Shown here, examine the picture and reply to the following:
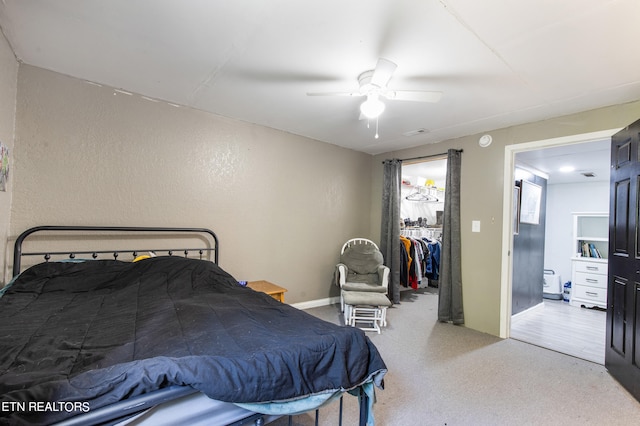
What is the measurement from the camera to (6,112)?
2027mm

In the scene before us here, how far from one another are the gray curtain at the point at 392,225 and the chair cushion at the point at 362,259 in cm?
34

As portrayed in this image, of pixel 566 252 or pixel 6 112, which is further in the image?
pixel 566 252

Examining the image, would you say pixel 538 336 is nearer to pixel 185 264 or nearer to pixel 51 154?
pixel 185 264

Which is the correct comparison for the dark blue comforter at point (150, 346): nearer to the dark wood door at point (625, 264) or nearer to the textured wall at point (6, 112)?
the textured wall at point (6, 112)

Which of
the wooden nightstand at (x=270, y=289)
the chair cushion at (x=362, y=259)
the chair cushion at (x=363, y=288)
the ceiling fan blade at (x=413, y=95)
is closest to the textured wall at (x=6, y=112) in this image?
the wooden nightstand at (x=270, y=289)

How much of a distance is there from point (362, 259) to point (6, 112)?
12.0 ft

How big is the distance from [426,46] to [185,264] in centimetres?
240

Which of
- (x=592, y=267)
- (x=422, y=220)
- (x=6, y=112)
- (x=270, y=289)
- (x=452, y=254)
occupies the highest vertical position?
(x=6, y=112)

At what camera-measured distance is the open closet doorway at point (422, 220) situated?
4449 mm

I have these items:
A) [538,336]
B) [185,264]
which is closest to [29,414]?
[185,264]

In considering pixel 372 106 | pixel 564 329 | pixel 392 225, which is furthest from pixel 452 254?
pixel 372 106

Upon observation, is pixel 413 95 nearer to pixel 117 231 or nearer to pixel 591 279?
pixel 117 231

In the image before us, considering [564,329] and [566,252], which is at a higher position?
[566,252]

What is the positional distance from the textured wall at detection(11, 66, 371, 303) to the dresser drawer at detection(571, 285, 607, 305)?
12.0 ft
